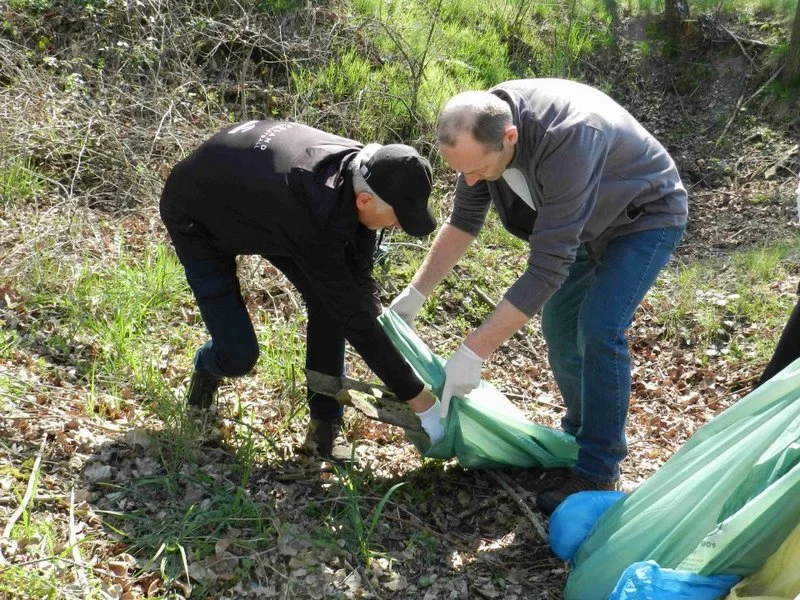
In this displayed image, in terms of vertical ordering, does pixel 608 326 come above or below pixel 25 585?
above

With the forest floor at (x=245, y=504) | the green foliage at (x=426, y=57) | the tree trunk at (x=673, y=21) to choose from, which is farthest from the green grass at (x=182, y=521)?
the tree trunk at (x=673, y=21)

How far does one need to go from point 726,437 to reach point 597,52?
7.71 metres

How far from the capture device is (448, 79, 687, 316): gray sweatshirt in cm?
Answer: 284

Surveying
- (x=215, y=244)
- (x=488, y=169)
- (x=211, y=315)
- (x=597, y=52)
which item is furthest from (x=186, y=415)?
(x=597, y=52)

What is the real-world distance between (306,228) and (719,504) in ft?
5.29

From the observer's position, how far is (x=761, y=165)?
25.7 feet

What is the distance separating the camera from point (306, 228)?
2855 millimetres

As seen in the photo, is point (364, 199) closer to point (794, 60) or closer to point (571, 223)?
point (571, 223)

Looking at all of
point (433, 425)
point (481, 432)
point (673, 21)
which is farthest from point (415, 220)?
point (673, 21)

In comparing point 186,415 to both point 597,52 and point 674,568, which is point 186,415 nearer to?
point 674,568

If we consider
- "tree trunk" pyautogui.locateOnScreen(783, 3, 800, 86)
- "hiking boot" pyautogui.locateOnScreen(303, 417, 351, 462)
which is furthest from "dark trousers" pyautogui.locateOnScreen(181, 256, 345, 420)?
"tree trunk" pyautogui.locateOnScreen(783, 3, 800, 86)

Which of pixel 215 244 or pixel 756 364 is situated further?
pixel 756 364

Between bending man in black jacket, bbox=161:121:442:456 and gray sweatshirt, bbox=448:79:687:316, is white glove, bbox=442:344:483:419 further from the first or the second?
gray sweatshirt, bbox=448:79:687:316

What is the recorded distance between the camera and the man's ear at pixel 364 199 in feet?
9.21
